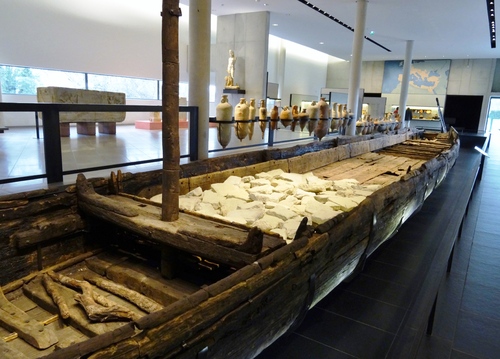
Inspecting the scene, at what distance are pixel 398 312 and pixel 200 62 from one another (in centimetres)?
486

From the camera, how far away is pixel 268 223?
2543 mm

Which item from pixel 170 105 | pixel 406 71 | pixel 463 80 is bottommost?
pixel 170 105

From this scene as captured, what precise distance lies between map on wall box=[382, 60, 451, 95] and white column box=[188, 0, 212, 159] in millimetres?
22495

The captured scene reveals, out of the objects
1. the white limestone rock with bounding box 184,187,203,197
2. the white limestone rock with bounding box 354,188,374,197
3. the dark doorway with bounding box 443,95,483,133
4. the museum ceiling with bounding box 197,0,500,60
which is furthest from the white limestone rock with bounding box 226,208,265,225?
the dark doorway with bounding box 443,95,483,133

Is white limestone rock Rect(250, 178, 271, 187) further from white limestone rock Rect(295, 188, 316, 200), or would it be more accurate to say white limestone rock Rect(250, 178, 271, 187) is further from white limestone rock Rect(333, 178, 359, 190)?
white limestone rock Rect(333, 178, 359, 190)

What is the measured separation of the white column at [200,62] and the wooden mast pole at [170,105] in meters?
3.64

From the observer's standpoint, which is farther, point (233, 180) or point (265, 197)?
point (233, 180)

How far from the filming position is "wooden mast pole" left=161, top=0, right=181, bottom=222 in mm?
2084

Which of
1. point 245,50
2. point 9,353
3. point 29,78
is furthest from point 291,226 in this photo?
point 29,78

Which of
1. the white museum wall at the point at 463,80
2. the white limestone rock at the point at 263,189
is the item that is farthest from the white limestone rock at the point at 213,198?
the white museum wall at the point at 463,80

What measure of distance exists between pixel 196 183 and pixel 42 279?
1511 millimetres

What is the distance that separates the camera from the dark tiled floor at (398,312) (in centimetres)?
232

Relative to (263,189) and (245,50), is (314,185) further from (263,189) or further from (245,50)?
(245,50)

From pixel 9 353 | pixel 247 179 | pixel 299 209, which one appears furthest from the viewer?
pixel 247 179
